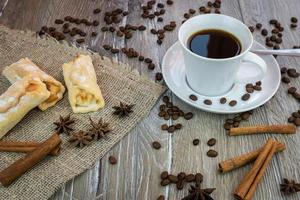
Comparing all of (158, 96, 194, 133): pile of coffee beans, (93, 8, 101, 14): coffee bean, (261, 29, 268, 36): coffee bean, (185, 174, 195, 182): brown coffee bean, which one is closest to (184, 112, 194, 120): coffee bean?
(158, 96, 194, 133): pile of coffee beans

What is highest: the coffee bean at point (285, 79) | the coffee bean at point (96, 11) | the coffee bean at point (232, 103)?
the coffee bean at point (96, 11)

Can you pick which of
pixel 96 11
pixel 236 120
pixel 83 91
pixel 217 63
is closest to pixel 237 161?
pixel 236 120

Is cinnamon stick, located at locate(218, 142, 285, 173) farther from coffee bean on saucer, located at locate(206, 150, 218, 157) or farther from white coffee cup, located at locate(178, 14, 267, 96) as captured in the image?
white coffee cup, located at locate(178, 14, 267, 96)

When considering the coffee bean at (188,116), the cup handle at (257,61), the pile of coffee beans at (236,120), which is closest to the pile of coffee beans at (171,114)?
the coffee bean at (188,116)

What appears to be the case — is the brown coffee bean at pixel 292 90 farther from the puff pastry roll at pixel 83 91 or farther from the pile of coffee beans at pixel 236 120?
the puff pastry roll at pixel 83 91

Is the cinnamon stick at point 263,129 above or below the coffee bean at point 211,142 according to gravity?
below

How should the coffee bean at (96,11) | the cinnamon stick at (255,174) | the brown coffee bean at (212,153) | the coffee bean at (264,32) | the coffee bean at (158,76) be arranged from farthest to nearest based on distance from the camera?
the coffee bean at (96,11) < the coffee bean at (264,32) < the coffee bean at (158,76) < the brown coffee bean at (212,153) < the cinnamon stick at (255,174)

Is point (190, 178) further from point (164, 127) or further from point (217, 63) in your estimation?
point (217, 63)

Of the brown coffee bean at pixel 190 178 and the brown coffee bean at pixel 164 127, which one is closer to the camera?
the brown coffee bean at pixel 190 178
